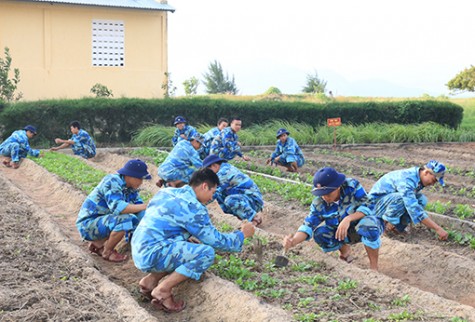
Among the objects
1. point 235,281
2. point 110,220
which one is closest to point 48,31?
point 110,220

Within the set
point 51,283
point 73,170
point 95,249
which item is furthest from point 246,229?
point 73,170

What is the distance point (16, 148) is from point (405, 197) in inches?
412

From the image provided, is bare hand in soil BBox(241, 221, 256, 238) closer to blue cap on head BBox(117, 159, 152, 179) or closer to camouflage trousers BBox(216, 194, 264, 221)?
blue cap on head BBox(117, 159, 152, 179)

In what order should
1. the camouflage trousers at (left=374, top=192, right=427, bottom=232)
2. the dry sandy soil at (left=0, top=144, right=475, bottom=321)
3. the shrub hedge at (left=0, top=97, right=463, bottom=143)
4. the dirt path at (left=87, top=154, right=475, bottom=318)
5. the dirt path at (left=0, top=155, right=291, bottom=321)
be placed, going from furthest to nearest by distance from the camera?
the shrub hedge at (left=0, top=97, right=463, bottom=143) < the camouflage trousers at (left=374, top=192, right=427, bottom=232) < the dirt path at (left=87, top=154, right=475, bottom=318) < the dry sandy soil at (left=0, top=144, right=475, bottom=321) < the dirt path at (left=0, top=155, right=291, bottom=321)

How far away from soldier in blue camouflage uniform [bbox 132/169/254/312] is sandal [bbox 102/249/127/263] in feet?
5.32

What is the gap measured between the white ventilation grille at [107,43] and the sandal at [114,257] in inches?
795

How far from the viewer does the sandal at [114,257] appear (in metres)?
6.99

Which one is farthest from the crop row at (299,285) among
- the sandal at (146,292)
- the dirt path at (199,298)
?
the sandal at (146,292)

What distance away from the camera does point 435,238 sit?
26.4 feet

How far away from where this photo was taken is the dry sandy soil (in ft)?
16.4

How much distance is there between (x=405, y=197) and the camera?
7.27m

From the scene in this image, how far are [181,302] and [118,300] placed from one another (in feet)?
1.84

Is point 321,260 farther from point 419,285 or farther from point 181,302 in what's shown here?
point 181,302

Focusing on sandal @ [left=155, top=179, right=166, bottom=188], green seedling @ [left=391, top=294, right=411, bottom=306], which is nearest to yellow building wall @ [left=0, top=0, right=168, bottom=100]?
sandal @ [left=155, top=179, right=166, bottom=188]
